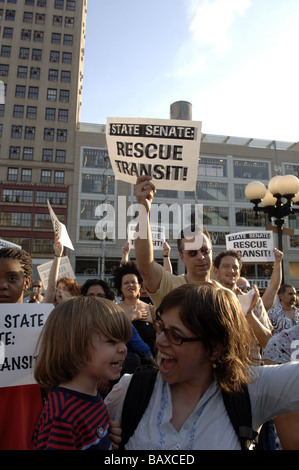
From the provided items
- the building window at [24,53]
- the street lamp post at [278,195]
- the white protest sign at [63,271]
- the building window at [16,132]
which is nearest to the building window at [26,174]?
the building window at [16,132]

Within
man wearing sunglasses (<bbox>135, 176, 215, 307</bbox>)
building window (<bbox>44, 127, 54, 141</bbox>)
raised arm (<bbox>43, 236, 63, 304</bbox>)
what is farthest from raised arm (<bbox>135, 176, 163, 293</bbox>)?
Answer: building window (<bbox>44, 127, 54, 141</bbox>)

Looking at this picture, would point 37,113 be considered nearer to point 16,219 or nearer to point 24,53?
point 24,53

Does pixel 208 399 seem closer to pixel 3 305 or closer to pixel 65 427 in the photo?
pixel 65 427

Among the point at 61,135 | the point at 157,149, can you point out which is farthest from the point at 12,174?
the point at 157,149

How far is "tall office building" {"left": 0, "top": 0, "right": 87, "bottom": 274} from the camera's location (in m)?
37.4

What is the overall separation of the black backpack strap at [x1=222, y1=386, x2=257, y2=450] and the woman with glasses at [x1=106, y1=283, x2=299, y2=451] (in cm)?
3

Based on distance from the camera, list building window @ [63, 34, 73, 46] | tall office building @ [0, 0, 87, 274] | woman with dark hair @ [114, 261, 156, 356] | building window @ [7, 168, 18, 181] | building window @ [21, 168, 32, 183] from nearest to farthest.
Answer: woman with dark hair @ [114, 261, 156, 356]
tall office building @ [0, 0, 87, 274]
building window @ [7, 168, 18, 181]
building window @ [21, 168, 32, 183]
building window @ [63, 34, 73, 46]

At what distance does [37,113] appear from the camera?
39.8 meters

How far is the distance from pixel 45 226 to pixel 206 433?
1486 inches

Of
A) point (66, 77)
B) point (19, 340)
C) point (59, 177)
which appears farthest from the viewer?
point (66, 77)

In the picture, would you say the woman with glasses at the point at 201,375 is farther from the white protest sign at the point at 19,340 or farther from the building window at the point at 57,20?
the building window at the point at 57,20

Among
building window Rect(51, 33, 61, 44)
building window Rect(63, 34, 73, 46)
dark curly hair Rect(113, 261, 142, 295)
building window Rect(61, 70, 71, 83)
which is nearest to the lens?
dark curly hair Rect(113, 261, 142, 295)

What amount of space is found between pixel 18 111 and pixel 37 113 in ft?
6.94

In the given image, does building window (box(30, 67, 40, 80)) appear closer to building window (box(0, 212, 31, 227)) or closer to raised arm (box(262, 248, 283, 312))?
building window (box(0, 212, 31, 227))
